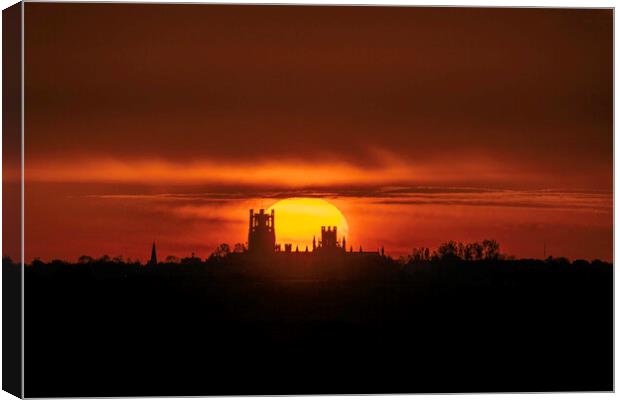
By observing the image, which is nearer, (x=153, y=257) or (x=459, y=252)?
(x=153, y=257)

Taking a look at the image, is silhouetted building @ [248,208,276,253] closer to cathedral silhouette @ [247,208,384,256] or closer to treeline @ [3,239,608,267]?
cathedral silhouette @ [247,208,384,256]

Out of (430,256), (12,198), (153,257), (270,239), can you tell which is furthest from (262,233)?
(12,198)

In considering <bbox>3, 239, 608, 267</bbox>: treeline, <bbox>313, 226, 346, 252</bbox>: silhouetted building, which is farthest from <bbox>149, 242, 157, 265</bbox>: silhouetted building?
<bbox>313, 226, 346, 252</bbox>: silhouetted building

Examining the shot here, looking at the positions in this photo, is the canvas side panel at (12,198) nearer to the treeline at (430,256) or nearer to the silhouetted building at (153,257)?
the treeline at (430,256)

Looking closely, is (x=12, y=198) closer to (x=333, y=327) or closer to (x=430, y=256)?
(x=333, y=327)

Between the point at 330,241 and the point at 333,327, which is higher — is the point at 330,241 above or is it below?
above

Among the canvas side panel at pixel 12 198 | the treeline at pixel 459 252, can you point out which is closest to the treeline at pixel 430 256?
the treeline at pixel 459 252

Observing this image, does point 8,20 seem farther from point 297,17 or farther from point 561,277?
point 561,277
